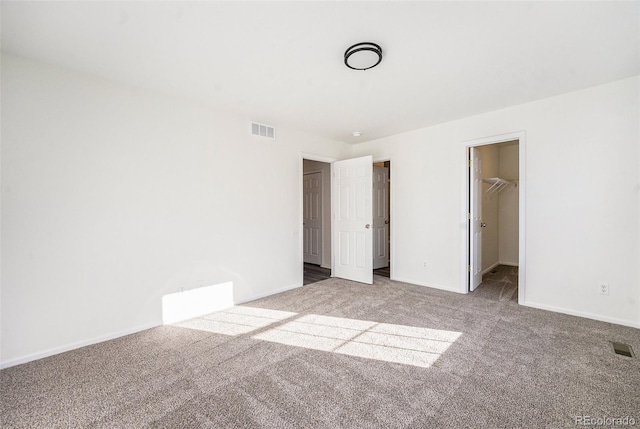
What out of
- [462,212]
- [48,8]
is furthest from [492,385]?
[48,8]

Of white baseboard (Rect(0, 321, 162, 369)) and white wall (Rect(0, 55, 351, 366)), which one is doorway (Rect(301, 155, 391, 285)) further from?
white baseboard (Rect(0, 321, 162, 369))

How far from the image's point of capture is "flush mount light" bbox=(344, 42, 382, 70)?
85.4 inches

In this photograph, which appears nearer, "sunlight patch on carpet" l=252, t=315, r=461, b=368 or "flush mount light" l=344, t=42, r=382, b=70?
"flush mount light" l=344, t=42, r=382, b=70

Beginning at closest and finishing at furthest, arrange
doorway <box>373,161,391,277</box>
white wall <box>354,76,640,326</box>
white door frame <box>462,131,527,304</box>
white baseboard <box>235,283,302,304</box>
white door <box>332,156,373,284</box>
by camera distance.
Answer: white wall <box>354,76,640,326</box>
white door frame <box>462,131,527,304</box>
white baseboard <box>235,283,302,304</box>
white door <box>332,156,373,284</box>
doorway <box>373,161,391,277</box>

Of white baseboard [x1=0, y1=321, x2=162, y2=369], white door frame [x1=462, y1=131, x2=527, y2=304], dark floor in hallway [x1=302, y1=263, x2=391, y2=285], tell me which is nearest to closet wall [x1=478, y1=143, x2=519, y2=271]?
white door frame [x1=462, y1=131, x2=527, y2=304]

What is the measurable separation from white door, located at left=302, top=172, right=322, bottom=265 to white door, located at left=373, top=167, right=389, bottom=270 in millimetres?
1197

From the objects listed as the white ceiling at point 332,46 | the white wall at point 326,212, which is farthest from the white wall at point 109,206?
the white wall at point 326,212

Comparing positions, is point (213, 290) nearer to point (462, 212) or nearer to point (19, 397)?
point (19, 397)

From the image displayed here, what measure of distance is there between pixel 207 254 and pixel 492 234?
18.0 feet

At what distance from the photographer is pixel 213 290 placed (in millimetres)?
3484

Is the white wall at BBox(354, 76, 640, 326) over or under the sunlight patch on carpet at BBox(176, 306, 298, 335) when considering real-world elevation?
over

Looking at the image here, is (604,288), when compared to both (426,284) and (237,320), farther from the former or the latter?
(237,320)

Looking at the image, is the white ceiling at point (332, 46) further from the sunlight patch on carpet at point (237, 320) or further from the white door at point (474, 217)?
the sunlight patch on carpet at point (237, 320)

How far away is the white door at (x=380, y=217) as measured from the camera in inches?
232
